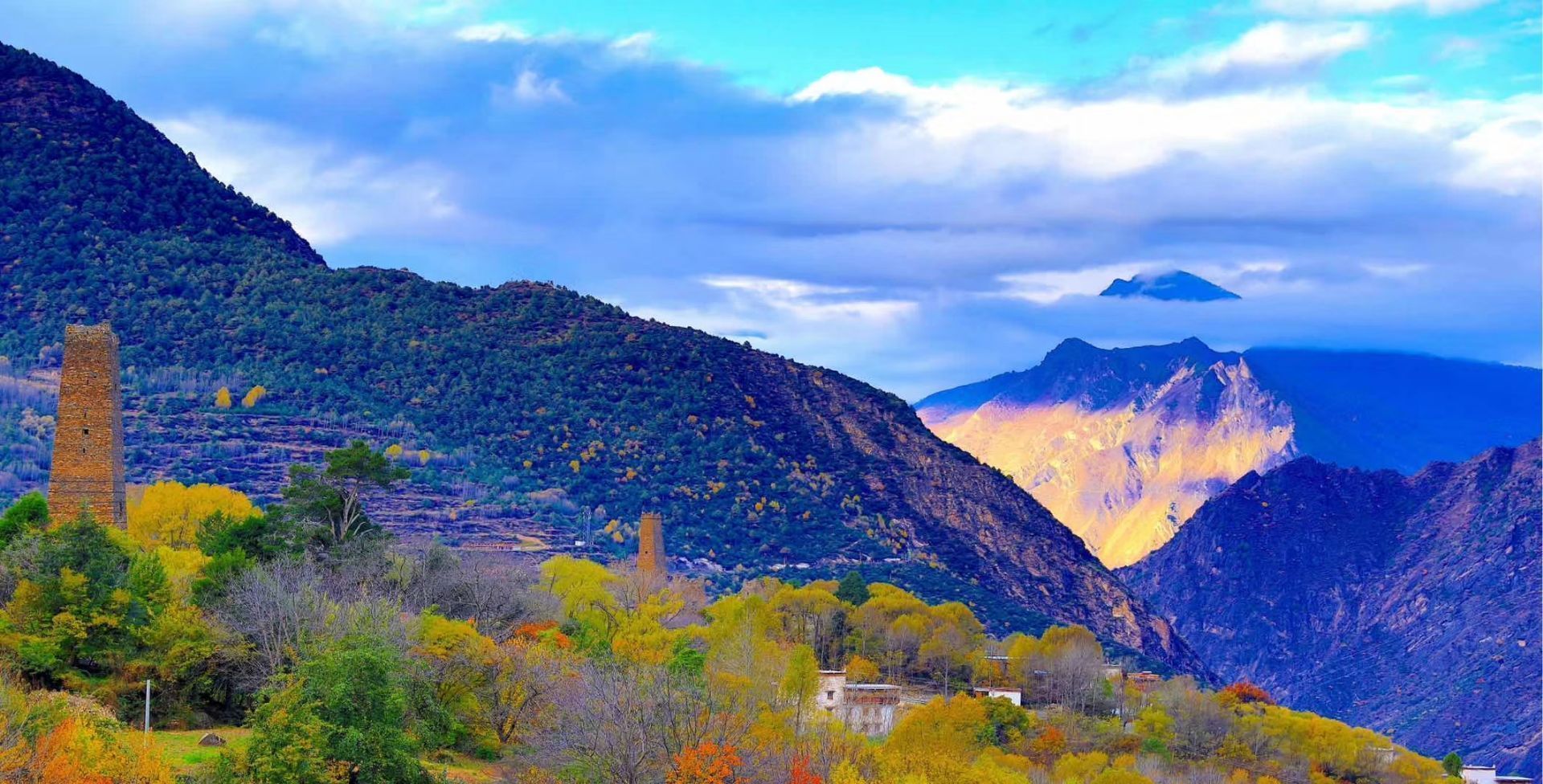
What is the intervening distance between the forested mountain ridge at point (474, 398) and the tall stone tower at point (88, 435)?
1995 inches

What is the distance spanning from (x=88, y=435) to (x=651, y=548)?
51986 millimetres

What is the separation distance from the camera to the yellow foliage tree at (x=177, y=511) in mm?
76125

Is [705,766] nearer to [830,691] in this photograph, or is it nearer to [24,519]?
[24,519]

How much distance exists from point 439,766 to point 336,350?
95.6 meters

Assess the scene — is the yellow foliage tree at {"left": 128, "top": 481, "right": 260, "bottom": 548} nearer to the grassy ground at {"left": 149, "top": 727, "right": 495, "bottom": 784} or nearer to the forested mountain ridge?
the grassy ground at {"left": 149, "top": 727, "right": 495, "bottom": 784}

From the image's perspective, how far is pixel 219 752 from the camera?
47.9 m

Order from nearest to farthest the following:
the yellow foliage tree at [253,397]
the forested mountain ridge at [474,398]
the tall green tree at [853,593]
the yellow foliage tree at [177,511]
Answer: the yellow foliage tree at [177,511] < the tall green tree at [853,593] < the forested mountain ridge at [474,398] < the yellow foliage tree at [253,397]

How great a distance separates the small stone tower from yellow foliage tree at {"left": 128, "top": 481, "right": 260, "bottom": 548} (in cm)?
2419

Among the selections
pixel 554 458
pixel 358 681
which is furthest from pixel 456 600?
pixel 554 458

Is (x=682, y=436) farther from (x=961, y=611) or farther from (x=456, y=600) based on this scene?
(x=456, y=600)

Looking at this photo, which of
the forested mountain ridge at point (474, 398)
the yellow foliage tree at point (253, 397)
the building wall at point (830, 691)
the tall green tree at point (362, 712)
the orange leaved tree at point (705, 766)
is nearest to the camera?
the tall green tree at point (362, 712)

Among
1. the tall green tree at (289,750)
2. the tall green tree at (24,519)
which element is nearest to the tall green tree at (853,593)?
the tall green tree at (24,519)

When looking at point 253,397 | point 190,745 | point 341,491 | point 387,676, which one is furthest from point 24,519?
point 253,397

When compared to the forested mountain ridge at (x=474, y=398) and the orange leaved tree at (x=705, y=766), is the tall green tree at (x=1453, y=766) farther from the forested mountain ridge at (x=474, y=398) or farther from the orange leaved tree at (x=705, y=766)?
the orange leaved tree at (x=705, y=766)
